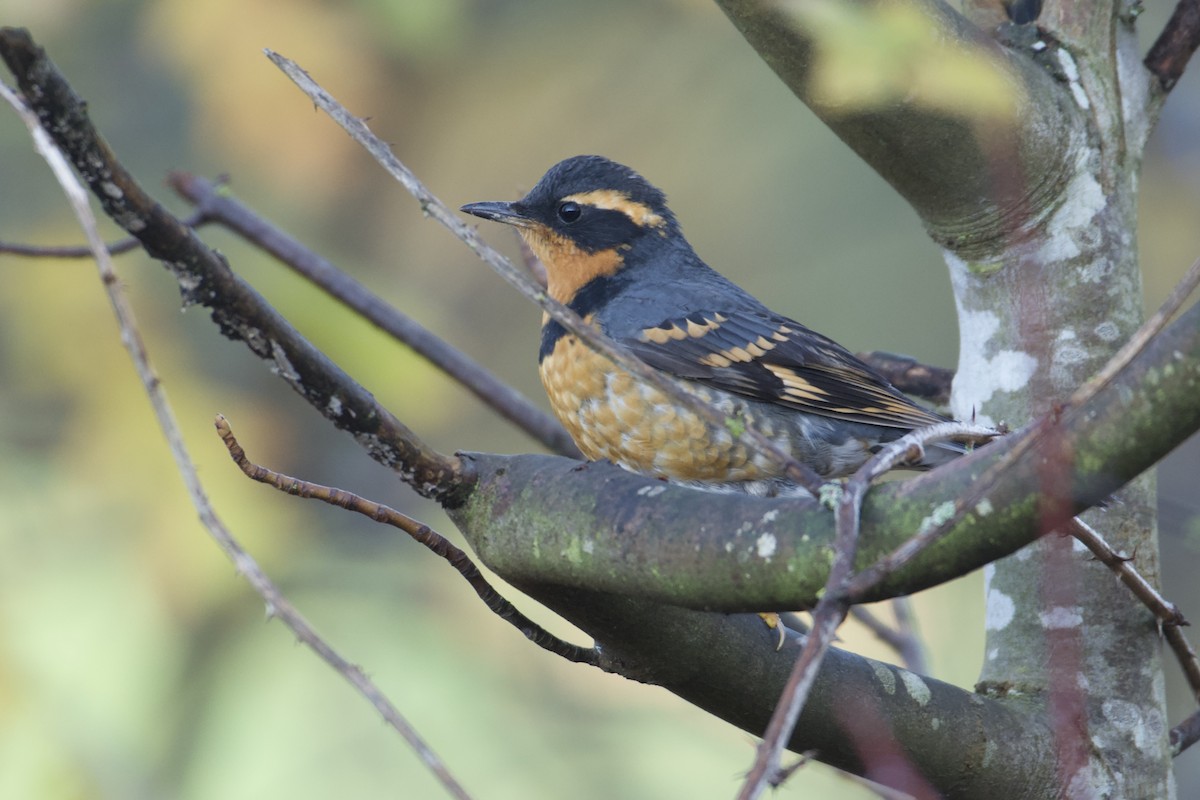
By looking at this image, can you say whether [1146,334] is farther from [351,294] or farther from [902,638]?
[351,294]

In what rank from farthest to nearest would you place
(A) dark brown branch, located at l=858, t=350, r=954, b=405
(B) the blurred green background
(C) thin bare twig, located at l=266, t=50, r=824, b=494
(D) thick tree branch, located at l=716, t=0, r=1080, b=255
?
(B) the blurred green background, (A) dark brown branch, located at l=858, t=350, r=954, b=405, (D) thick tree branch, located at l=716, t=0, r=1080, b=255, (C) thin bare twig, located at l=266, t=50, r=824, b=494

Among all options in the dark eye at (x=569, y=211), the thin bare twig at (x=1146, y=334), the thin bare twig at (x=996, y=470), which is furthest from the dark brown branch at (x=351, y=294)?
the thin bare twig at (x=1146, y=334)

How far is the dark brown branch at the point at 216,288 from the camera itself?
166 cm

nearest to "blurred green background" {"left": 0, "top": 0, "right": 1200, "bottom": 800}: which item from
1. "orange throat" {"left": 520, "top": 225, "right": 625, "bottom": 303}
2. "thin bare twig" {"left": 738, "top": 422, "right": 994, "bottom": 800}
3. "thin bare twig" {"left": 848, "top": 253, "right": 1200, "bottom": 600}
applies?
"orange throat" {"left": 520, "top": 225, "right": 625, "bottom": 303}

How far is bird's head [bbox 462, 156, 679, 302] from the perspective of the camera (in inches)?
169

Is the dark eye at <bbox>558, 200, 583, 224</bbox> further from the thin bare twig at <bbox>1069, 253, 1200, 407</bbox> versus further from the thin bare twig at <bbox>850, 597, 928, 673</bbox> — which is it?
the thin bare twig at <bbox>1069, 253, 1200, 407</bbox>

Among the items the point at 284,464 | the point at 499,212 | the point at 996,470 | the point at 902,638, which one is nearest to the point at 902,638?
the point at 902,638

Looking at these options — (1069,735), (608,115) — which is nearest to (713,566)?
(1069,735)

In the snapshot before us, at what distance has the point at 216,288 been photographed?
6.21ft

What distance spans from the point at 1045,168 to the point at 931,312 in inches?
271

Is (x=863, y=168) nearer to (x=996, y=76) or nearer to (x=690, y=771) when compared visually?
(x=690, y=771)

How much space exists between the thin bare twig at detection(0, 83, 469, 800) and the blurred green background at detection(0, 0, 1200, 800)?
15.8ft

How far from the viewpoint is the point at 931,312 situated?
31.4 ft

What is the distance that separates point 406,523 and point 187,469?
50 cm
